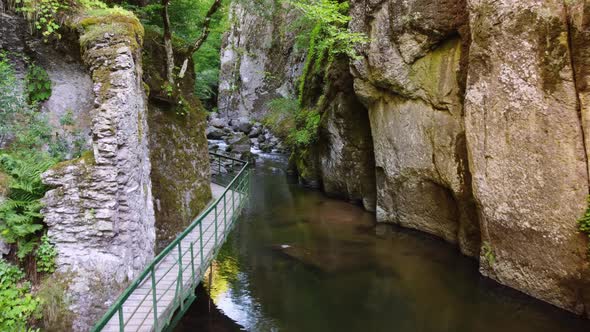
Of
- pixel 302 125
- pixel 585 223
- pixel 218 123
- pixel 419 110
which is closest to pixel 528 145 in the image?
pixel 585 223

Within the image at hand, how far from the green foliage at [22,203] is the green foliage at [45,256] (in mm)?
121

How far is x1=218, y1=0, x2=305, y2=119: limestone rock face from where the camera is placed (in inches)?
1430

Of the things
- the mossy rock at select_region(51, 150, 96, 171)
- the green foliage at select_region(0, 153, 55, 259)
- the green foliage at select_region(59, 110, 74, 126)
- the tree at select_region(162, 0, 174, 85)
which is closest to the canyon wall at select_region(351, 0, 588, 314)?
the tree at select_region(162, 0, 174, 85)

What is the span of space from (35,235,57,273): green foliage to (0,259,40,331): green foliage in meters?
0.27

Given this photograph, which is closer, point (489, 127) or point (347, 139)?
point (489, 127)

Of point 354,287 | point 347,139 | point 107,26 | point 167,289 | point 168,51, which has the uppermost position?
point 168,51

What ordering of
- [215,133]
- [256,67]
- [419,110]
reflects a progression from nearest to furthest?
1. [419,110]
2. [215,133]
3. [256,67]

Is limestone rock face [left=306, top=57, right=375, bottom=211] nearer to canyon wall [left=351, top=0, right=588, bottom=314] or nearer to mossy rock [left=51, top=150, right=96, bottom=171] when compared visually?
canyon wall [left=351, top=0, right=588, bottom=314]

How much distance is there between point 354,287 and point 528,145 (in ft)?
17.6

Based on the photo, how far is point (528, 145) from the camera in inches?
348

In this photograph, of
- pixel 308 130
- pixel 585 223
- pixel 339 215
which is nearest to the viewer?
pixel 585 223

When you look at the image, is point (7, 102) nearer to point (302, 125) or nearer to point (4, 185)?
point (4, 185)

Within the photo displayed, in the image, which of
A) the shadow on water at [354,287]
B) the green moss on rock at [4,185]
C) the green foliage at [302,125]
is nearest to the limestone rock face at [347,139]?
the green foliage at [302,125]

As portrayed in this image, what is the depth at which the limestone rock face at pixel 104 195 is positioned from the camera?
21.1 feet
